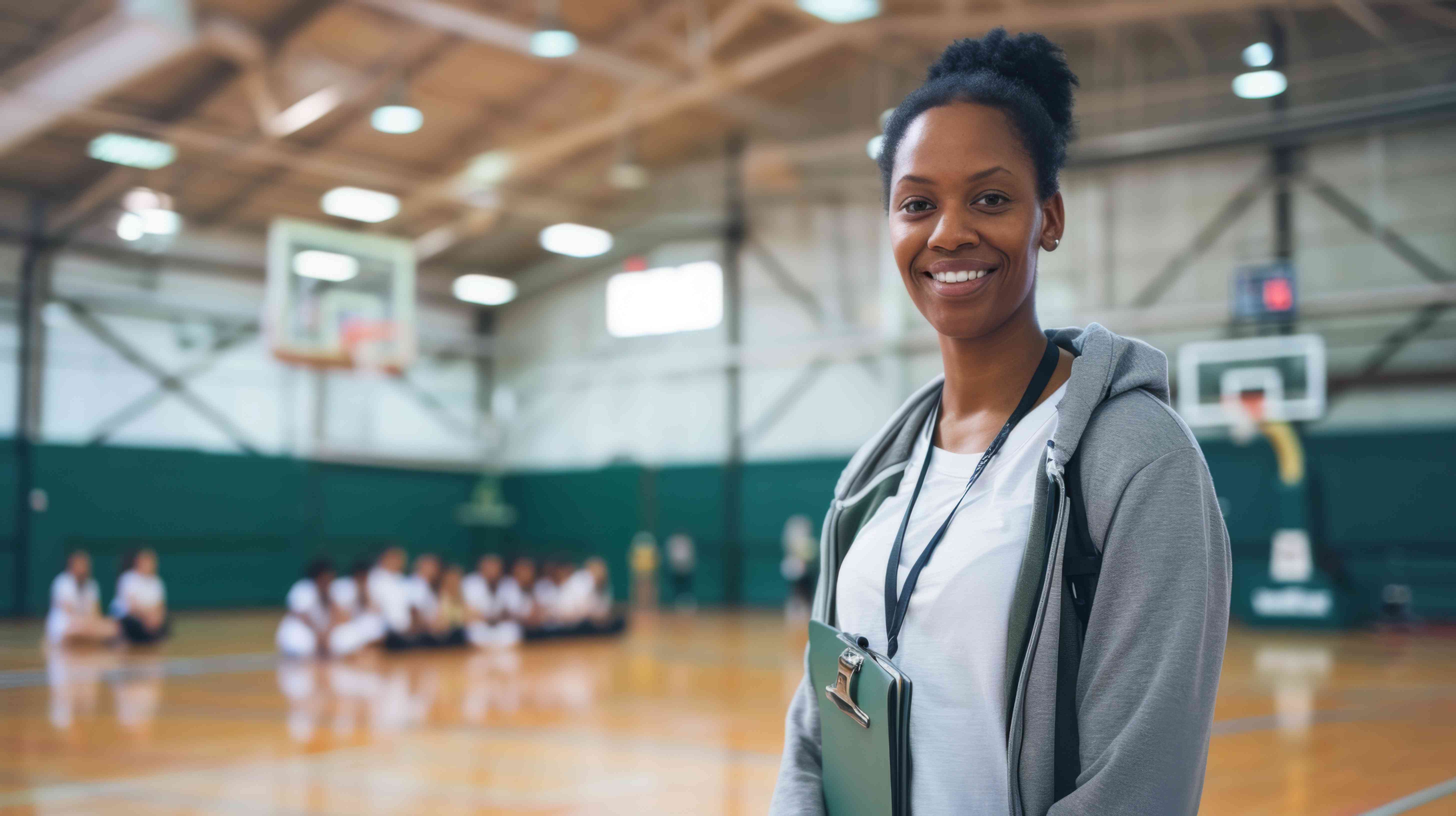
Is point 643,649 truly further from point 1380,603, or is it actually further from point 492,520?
point 492,520

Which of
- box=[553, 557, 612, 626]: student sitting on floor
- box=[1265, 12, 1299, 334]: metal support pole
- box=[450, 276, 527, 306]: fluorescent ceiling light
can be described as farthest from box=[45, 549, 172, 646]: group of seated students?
box=[1265, 12, 1299, 334]: metal support pole

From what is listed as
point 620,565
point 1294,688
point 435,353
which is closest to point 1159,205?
point 1294,688

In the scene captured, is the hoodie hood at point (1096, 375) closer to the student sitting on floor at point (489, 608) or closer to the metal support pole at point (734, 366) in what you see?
the student sitting on floor at point (489, 608)

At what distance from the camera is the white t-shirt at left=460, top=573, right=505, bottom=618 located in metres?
13.3

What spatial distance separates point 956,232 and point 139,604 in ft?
45.0

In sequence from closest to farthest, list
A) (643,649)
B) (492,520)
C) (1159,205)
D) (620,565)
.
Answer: (643,649) → (1159,205) → (620,565) → (492,520)

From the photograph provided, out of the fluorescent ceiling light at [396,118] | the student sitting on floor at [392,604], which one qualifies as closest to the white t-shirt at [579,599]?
the student sitting on floor at [392,604]

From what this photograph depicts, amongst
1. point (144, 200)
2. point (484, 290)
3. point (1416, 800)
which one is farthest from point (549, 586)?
point (484, 290)

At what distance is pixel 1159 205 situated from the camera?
16.5 meters

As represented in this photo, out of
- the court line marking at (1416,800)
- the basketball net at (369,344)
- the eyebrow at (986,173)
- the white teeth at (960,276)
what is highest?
the basketball net at (369,344)

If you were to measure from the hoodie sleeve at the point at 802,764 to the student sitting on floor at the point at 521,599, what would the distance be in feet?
40.2

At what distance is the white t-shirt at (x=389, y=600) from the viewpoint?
11.8 metres

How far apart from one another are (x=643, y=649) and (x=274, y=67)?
30.4ft

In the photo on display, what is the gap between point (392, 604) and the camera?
38.9 feet
